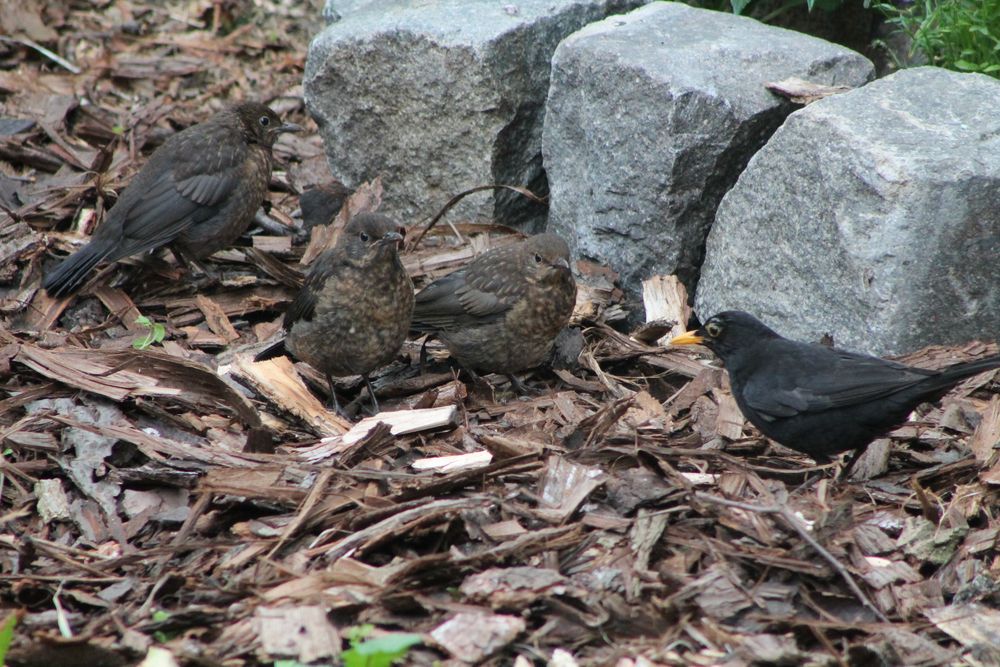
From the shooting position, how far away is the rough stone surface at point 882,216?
5203mm

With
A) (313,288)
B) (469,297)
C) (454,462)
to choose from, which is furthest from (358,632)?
(469,297)

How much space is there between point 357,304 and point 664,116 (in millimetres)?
1908

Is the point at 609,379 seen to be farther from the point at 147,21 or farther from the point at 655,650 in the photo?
the point at 147,21

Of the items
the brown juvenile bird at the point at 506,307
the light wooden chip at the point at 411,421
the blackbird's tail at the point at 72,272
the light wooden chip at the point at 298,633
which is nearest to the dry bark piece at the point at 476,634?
the light wooden chip at the point at 298,633

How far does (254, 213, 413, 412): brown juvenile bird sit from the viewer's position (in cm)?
602

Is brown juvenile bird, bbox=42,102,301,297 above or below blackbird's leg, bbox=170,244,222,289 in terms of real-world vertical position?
above

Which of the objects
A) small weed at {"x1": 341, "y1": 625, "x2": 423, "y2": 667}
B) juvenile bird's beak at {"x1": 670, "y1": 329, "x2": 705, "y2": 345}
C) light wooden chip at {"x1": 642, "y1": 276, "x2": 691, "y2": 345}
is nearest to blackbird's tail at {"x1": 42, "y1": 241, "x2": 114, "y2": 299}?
light wooden chip at {"x1": 642, "y1": 276, "x2": 691, "y2": 345}

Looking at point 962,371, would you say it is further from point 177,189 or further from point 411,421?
point 177,189

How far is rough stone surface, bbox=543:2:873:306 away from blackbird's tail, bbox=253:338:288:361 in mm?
1891

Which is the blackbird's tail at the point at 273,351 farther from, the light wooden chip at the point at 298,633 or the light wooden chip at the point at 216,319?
the light wooden chip at the point at 298,633

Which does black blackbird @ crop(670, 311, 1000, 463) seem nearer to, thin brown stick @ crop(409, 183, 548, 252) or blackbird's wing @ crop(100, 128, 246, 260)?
thin brown stick @ crop(409, 183, 548, 252)

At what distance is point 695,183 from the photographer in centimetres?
629

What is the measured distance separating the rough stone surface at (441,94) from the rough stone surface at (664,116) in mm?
374

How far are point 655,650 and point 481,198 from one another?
413 cm
